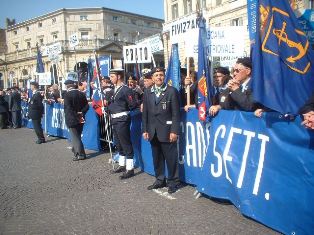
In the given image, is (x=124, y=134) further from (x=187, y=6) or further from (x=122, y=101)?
(x=187, y=6)

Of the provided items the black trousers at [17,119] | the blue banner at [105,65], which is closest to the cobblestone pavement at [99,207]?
the blue banner at [105,65]

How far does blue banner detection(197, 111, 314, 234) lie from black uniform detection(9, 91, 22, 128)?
13984 millimetres

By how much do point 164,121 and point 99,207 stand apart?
1614 millimetres

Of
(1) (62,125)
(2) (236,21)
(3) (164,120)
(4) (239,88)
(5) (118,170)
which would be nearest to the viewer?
(4) (239,88)

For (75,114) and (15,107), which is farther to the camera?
(15,107)

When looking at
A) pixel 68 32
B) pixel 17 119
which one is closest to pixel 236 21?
pixel 17 119

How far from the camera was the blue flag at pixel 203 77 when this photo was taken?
527 cm

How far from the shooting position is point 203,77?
5.36 metres

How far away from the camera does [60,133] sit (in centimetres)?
1302

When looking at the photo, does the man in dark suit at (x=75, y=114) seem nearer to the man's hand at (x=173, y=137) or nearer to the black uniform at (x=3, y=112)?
the man's hand at (x=173, y=137)

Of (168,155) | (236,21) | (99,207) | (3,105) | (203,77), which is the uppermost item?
(236,21)

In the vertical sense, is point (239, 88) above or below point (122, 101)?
above

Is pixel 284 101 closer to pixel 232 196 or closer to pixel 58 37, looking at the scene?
pixel 232 196

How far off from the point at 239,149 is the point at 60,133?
9.54m
